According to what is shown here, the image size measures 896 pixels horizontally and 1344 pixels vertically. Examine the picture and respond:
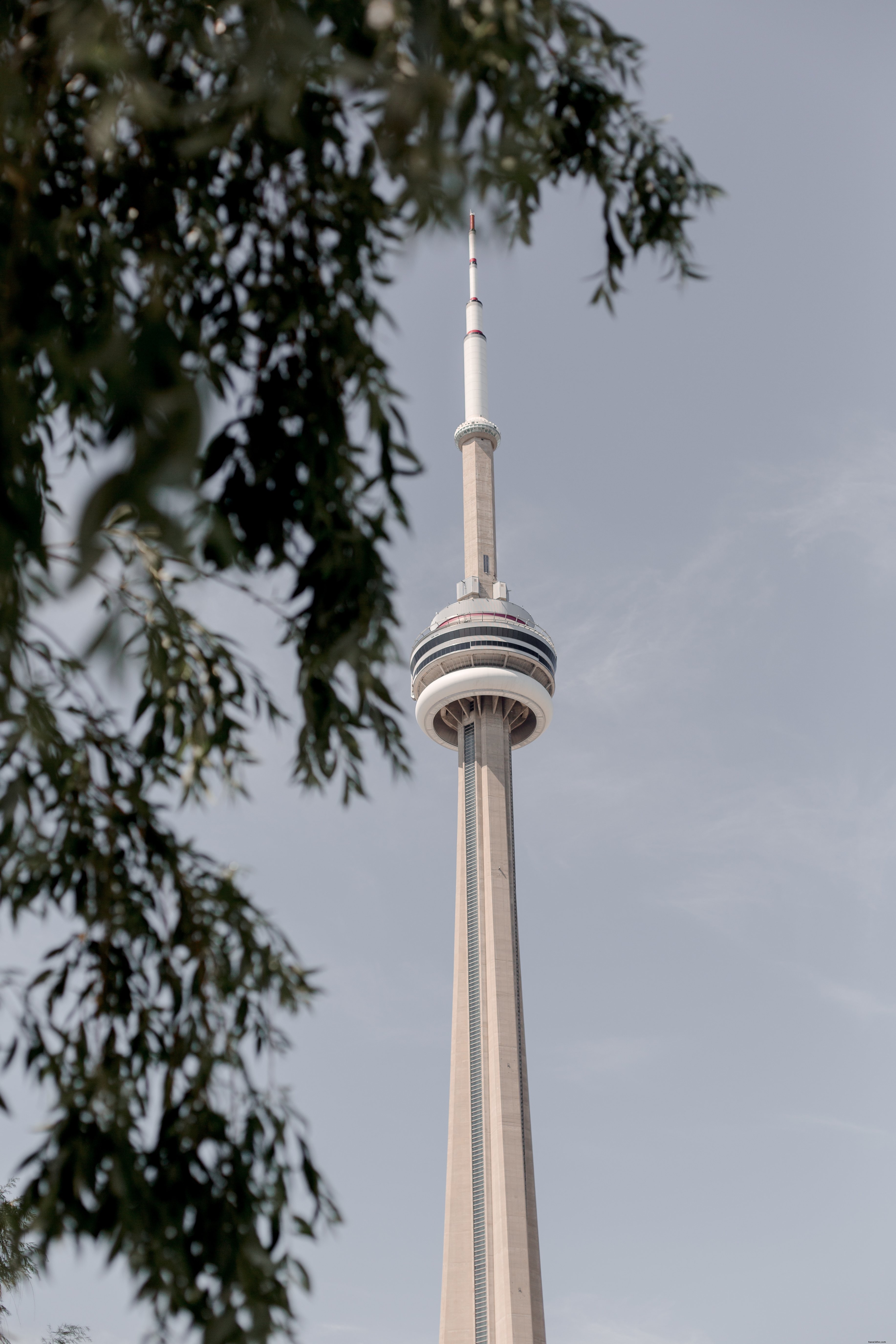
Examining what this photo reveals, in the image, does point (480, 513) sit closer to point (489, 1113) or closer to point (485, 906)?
point (485, 906)

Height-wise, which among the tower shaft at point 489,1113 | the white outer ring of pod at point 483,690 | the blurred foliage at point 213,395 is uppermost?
the white outer ring of pod at point 483,690

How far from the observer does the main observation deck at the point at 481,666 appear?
66312mm

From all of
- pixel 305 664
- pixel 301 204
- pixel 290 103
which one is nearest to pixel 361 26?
pixel 301 204

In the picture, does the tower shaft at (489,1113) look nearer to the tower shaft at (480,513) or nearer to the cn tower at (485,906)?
the cn tower at (485,906)

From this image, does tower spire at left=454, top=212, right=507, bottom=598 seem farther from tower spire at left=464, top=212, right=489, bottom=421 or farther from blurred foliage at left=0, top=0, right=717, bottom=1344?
blurred foliage at left=0, top=0, right=717, bottom=1344

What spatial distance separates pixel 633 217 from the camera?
26.9 feet

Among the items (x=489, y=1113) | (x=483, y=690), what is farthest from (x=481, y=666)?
(x=489, y=1113)

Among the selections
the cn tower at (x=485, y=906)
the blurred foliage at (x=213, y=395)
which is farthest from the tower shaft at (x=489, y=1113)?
the blurred foliage at (x=213, y=395)

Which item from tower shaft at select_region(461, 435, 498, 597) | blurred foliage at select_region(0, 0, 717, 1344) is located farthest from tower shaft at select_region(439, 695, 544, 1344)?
blurred foliage at select_region(0, 0, 717, 1344)

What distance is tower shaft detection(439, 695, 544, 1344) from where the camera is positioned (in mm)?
54094

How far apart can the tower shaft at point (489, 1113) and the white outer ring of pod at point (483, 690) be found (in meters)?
4.52

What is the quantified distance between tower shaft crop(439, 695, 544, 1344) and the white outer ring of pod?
452cm

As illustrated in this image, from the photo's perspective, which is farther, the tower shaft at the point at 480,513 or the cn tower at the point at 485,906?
the tower shaft at the point at 480,513

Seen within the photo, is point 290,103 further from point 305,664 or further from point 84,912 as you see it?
point 84,912
